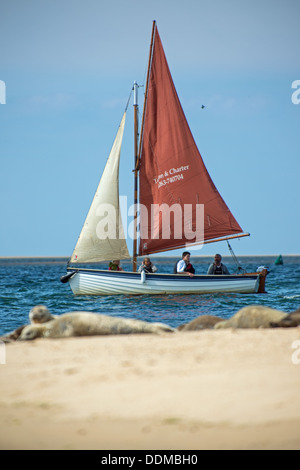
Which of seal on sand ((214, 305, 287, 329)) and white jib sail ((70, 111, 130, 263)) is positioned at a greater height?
white jib sail ((70, 111, 130, 263))

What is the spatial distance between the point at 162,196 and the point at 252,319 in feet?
47.1

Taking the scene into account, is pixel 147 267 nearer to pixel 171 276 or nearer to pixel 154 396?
pixel 171 276

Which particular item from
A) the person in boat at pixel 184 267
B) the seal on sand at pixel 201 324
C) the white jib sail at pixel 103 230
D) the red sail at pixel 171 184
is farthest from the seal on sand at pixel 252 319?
the red sail at pixel 171 184

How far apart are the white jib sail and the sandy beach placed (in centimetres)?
1501

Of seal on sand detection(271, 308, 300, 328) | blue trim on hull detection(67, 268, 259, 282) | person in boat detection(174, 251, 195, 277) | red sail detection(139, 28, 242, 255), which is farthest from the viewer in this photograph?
red sail detection(139, 28, 242, 255)

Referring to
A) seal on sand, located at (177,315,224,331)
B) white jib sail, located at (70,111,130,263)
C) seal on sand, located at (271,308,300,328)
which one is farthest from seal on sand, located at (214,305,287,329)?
white jib sail, located at (70,111,130,263)

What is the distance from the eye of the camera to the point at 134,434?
4.36 meters

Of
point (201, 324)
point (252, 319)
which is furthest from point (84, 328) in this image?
point (252, 319)

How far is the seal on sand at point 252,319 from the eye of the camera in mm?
9148

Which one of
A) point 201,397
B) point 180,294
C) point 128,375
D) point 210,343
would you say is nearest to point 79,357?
point 128,375

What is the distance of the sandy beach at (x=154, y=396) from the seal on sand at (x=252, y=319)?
1603mm

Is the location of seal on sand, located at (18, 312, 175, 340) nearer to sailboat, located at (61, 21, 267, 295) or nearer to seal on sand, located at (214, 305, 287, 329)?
seal on sand, located at (214, 305, 287, 329)

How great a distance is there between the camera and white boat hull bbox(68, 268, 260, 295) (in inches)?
875

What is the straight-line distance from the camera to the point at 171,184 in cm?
2328
